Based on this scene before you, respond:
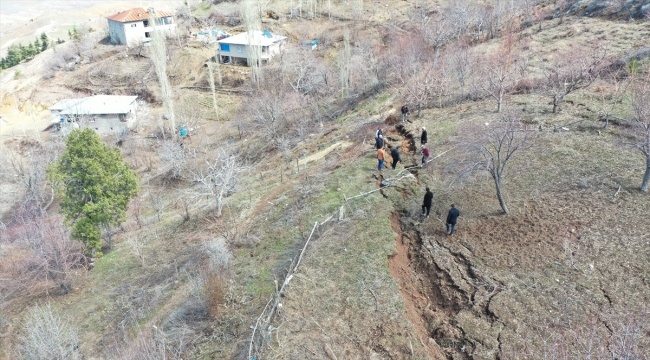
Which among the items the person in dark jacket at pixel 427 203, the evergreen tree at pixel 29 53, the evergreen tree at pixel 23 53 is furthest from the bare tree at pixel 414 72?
the evergreen tree at pixel 23 53

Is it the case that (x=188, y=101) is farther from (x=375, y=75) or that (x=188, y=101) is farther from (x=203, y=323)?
(x=203, y=323)

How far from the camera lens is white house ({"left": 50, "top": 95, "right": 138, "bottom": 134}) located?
4266 cm

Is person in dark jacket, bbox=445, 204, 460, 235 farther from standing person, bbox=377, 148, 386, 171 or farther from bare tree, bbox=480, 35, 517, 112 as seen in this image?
bare tree, bbox=480, 35, 517, 112

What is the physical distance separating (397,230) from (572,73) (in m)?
15.4

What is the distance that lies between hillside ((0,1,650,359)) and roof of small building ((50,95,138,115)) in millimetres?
Result: 6514

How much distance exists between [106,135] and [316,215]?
3417 centimetres

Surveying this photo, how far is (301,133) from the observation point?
32.9 metres

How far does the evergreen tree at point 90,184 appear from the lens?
Answer: 19.2 metres

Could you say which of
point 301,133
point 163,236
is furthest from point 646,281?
point 301,133

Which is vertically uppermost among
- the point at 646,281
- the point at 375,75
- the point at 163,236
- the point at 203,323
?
the point at 375,75

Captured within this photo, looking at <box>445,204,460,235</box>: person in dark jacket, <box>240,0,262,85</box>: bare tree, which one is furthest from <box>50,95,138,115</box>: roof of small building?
<box>445,204,460,235</box>: person in dark jacket

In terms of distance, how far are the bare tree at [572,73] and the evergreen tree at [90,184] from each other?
23.3m

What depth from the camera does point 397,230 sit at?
52.7 feet

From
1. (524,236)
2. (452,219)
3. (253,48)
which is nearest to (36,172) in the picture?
(253,48)
